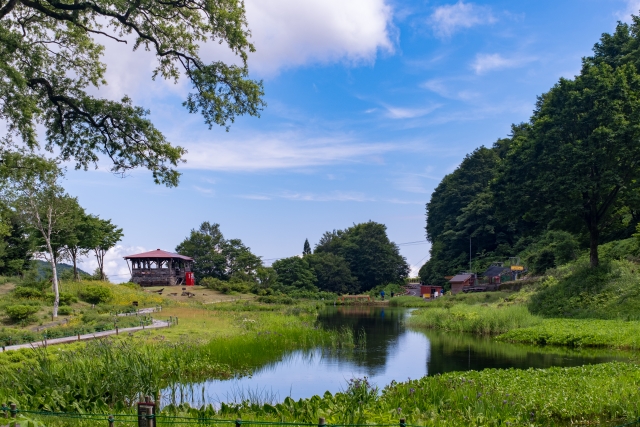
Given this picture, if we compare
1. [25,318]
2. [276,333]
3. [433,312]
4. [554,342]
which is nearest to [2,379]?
[276,333]

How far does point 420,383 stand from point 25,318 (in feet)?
59.7

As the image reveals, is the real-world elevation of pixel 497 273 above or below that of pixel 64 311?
above

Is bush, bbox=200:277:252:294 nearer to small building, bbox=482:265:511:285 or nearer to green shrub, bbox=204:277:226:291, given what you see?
green shrub, bbox=204:277:226:291

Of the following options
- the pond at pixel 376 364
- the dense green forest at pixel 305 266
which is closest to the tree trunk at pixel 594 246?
the pond at pixel 376 364

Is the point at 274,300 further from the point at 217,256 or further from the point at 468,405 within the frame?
the point at 468,405

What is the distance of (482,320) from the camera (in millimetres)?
24328

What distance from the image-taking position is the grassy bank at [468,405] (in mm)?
7723

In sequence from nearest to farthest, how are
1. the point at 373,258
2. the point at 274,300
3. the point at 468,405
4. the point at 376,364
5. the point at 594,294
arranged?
1. the point at 468,405
2. the point at 376,364
3. the point at 594,294
4. the point at 274,300
5. the point at 373,258

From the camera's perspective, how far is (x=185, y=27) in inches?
504

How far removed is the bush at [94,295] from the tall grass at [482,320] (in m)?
18.4

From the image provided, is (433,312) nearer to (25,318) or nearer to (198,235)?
(25,318)

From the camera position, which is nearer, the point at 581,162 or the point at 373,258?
the point at 581,162

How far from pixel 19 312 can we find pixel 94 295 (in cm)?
901

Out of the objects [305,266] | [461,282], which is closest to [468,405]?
[461,282]
